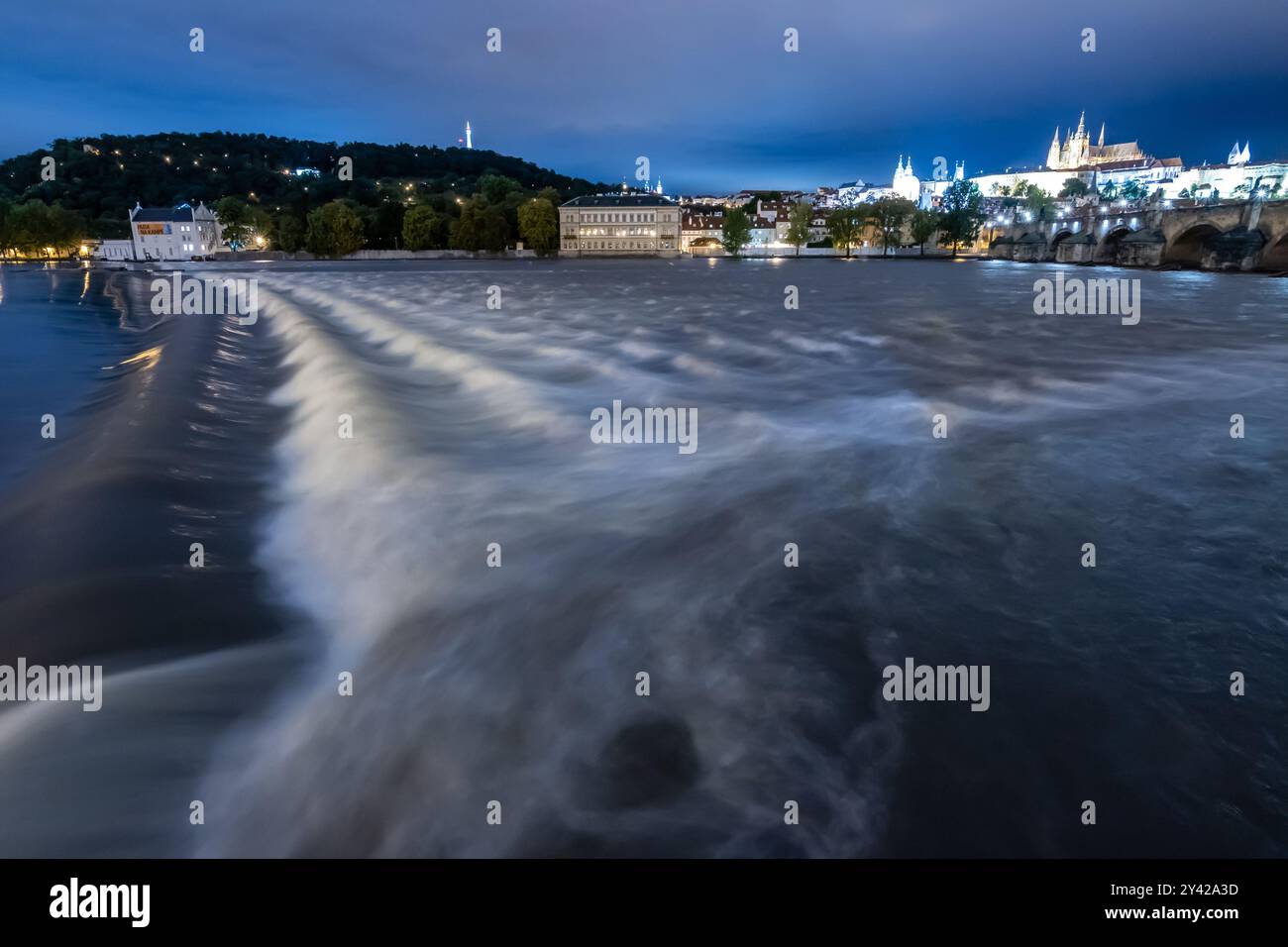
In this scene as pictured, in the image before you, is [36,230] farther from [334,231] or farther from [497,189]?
[497,189]

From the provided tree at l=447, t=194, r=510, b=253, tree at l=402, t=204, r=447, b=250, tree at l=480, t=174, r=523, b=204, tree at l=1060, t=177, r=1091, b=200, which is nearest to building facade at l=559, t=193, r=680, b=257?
tree at l=480, t=174, r=523, b=204

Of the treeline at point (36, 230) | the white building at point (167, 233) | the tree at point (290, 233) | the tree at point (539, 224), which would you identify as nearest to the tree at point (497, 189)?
the tree at point (539, 224)

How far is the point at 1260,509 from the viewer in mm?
6207

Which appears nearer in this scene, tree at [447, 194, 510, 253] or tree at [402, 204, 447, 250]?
tree at [447, 194, 510, 253]

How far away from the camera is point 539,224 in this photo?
104 m

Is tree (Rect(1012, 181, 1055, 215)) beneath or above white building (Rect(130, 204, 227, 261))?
above

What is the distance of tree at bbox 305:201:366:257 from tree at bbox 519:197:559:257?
23.1 meters

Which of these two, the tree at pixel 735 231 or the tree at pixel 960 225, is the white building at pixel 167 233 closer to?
the tree at pixel 735 231

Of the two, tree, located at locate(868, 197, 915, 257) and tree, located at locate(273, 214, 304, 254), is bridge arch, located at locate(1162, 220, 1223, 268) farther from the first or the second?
tree, located at locate(273, 214, 304, 254)

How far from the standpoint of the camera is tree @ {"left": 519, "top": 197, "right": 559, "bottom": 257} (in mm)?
103688

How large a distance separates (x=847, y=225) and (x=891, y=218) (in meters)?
8.38

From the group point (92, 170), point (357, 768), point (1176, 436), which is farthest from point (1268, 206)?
point (92, 170)

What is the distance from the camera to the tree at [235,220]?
10650 cm
